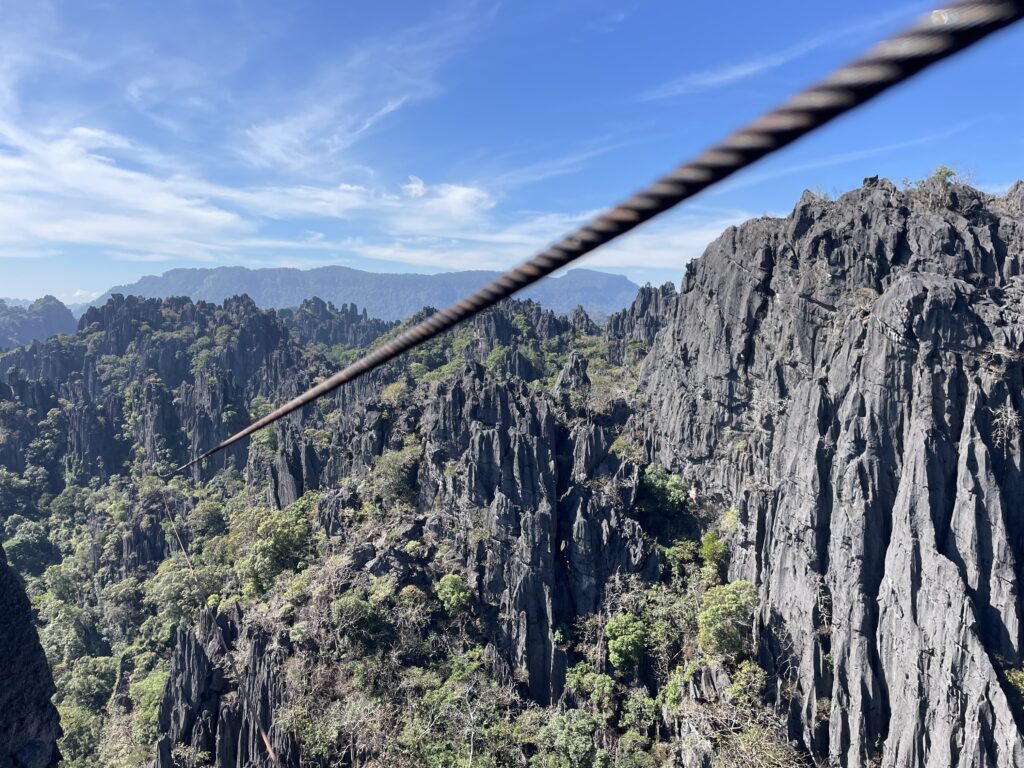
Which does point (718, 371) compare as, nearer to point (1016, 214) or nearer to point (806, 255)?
point (806, 255)

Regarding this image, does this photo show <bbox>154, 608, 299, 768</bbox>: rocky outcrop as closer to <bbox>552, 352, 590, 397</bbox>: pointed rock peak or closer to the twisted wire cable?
the twisted wire cable

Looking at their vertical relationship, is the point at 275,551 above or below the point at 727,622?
above

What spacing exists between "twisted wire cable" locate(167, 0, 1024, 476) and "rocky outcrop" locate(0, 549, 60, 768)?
88.7 feet

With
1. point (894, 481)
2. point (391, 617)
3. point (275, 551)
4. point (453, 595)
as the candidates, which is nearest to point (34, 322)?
point (275, 551)

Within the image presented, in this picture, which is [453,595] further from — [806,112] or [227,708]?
[806,112]

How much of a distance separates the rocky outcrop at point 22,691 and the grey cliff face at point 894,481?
26.5 m

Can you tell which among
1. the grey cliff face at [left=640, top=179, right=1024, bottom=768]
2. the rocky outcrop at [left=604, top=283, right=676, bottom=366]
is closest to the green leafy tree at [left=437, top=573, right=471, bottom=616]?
the grey cliff face at [left=640, top=179, right=1024, bottom=768]

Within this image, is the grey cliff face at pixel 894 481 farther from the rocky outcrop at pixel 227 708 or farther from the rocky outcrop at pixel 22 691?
the rocky outcrop at pixel 22 691

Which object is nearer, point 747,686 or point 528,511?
point 747,686

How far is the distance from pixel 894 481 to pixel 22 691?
105 ft

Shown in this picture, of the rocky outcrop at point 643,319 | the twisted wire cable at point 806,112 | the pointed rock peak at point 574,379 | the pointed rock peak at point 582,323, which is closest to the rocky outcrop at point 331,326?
the pointed rock peak at point 582,323

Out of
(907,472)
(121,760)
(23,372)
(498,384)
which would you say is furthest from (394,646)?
(23,372)

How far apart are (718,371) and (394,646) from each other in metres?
22.0

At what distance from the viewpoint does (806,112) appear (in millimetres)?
989
